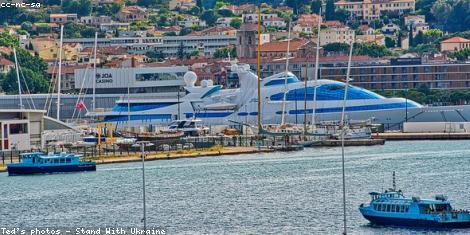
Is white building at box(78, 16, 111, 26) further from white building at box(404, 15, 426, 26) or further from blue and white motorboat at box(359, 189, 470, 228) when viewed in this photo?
blue and white motorboat at box(359, 189, 470, 228)

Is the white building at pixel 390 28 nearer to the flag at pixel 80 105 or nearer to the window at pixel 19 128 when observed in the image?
the flag at pixel 80 105

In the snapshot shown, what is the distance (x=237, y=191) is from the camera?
73.9 meters

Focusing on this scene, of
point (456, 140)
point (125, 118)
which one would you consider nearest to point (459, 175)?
point (456, 140)

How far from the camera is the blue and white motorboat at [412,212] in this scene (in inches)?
2384

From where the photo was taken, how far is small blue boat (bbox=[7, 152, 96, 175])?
270 ft

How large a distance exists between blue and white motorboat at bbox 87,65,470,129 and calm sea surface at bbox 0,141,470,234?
22773mm

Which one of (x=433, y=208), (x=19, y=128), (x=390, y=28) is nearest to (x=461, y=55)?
(x=390, y=28)

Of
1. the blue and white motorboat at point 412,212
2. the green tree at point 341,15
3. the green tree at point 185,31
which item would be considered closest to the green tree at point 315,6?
the green tree at point 341,15

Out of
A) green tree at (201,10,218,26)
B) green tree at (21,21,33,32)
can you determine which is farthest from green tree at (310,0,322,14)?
green tree at (21,21,33,32)

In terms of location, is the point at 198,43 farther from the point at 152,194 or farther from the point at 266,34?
the point at 152,194

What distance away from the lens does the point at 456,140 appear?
353 feet

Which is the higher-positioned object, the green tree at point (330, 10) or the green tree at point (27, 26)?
the green tree at point (330, 10)

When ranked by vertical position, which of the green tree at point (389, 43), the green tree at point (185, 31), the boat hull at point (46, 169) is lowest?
the boat hull at point (46, 169)

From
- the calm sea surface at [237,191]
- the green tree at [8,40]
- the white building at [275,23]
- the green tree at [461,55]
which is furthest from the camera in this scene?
the white building at [275,23]
